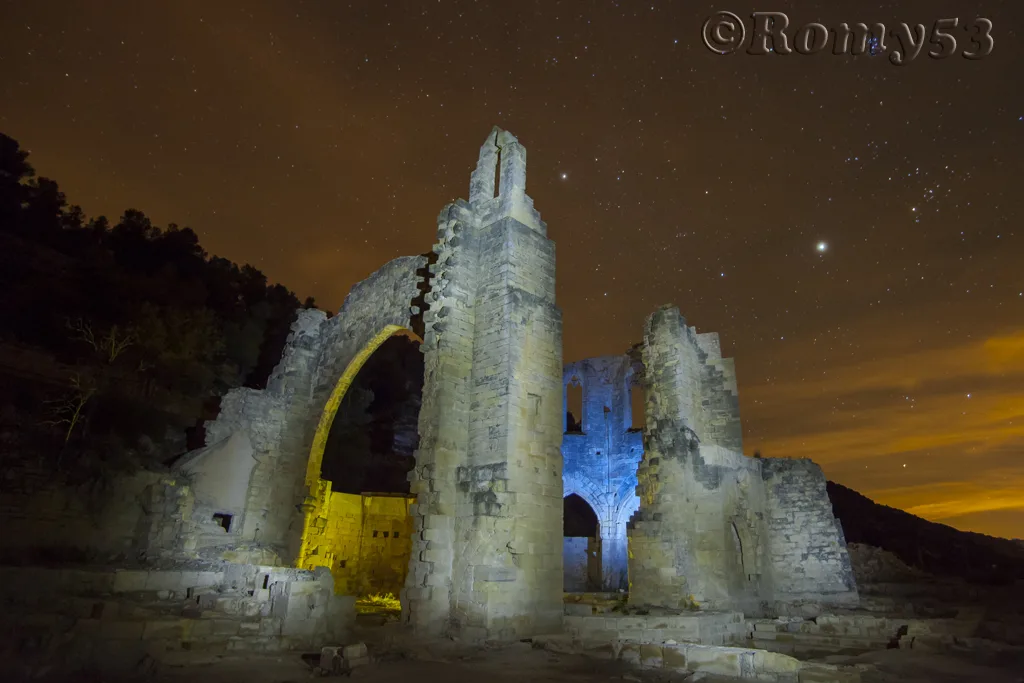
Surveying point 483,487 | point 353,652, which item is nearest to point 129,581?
point 353,652

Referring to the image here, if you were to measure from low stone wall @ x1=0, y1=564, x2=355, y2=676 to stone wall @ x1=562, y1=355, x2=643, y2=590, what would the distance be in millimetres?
18396

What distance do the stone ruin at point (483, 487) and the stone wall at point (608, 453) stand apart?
971cm

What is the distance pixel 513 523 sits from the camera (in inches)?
410

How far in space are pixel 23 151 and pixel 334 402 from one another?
2192 centimetres

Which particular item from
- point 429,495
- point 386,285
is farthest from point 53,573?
point 386,285

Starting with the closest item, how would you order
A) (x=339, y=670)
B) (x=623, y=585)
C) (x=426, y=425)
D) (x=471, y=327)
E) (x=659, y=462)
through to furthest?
(x=339, y=670), (x=426, y=425), (x=471, y=327), (x=659, y=462), (x=623, y=585)

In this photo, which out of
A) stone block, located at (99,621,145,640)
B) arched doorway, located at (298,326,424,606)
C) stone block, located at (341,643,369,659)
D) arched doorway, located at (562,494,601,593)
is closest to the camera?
stone block, located at (341,643,369,659)

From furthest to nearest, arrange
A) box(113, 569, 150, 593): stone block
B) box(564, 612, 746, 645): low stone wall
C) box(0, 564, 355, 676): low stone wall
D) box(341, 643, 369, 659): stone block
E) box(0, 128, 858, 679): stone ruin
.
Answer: box(113, 569, 150, 593): stone block
box(0, 128, 858, 679): stone ruin
box(564, 612, 746, 645): low stone wall
box(341, 643, 369, 659): stone block
box(0, 564, 355, 676): low stone wall

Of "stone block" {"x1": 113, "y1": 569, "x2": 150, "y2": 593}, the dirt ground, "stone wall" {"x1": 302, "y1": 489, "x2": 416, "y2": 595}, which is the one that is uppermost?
"stone wall" {"x1": 302, "y1": 489, "x2": 416, "y2": 595}

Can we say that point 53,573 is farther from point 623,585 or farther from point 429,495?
point 623,585

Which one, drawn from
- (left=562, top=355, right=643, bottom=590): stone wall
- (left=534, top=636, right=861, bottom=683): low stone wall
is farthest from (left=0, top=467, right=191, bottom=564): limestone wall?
(left=562, top=355, right=643, bottom=590): stone wall

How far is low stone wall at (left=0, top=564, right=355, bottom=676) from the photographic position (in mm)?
7105

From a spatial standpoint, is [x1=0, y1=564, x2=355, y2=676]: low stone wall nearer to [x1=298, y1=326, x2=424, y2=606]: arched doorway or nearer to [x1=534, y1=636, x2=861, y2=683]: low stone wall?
[x1=298, y1=326, x2=424, y2=606]: arched doorway

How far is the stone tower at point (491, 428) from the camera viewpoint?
10258mm
